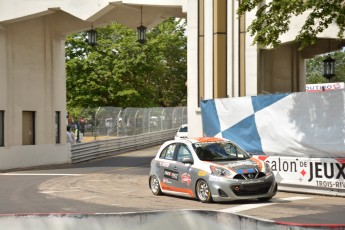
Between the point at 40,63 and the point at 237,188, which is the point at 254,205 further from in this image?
the point at 40,63

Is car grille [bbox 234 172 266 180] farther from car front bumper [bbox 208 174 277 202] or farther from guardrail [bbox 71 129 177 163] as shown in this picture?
guardrail [bbox 71 129 177 163]

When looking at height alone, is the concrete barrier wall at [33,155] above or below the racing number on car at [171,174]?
below

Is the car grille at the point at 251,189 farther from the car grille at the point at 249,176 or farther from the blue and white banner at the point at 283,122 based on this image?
the blue and white banner at the point at 283,122

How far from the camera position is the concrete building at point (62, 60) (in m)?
22.5

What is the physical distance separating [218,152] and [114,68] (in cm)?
4067

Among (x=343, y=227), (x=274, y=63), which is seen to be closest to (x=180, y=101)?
(x=274, y=63)

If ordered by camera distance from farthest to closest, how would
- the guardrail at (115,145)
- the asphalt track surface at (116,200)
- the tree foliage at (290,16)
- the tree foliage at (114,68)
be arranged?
the tree foliage at (114,68) < the guardrail at (115,145) < the tree foliage at (290,16) < the asphalt track surface at (116,200)

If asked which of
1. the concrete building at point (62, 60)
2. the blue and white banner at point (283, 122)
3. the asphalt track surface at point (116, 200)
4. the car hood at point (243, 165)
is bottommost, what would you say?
the asphalt track surface at point (116, 200)

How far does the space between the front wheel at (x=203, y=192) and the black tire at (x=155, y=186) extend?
1.92 meters

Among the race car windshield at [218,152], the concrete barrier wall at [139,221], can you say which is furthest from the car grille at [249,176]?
the concrete barrier wall at [139,221]

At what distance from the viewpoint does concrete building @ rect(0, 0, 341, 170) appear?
2248 centimetres

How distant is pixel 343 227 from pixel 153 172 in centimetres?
950

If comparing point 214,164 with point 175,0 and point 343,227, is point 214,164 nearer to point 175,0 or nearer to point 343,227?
point 343,227

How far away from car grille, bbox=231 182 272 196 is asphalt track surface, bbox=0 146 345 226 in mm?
275
